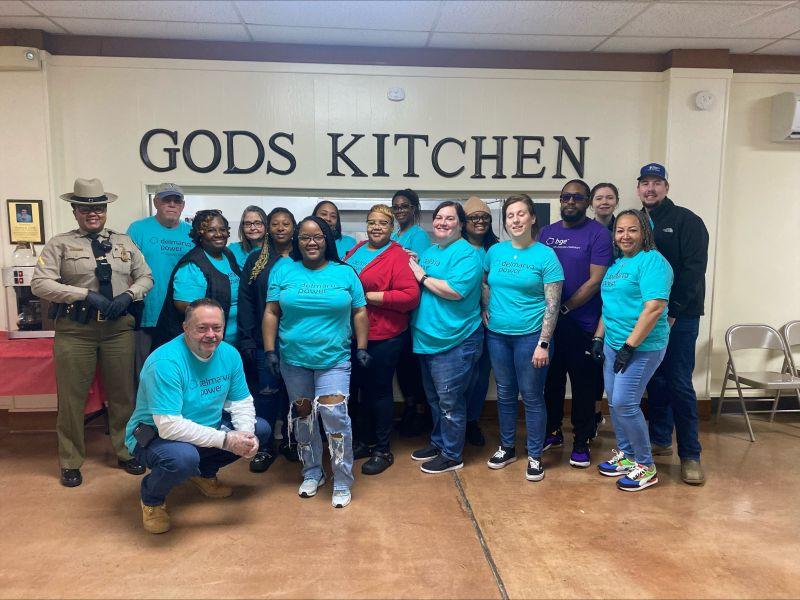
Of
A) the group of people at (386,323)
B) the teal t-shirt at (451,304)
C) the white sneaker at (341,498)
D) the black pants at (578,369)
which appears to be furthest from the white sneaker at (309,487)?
the black pants at (578,369)

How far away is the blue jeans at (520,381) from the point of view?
3084 millimetres

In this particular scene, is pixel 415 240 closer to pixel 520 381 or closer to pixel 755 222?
pixel 520 381

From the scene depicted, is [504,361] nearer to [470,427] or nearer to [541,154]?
[470,427]

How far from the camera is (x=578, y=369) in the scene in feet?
10.9

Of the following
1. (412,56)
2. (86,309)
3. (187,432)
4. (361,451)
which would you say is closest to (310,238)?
(187,432)

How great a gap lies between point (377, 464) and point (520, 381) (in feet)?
3.28

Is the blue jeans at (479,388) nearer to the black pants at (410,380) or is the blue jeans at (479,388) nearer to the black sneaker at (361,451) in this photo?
the black pants at (410,380)

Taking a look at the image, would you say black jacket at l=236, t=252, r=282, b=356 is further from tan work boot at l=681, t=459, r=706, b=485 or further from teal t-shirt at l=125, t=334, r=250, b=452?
tan work boot at l=681, t=459, r=706, b=485

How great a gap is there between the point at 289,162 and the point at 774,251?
4.04 metres

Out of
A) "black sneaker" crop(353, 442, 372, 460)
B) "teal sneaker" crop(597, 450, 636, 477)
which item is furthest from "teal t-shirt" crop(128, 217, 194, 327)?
"teal sneaker" crop(597, 450, 636, 477)

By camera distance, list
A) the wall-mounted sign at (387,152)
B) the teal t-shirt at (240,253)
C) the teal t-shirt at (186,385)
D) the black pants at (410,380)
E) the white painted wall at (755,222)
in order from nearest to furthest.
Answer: the teal t-shirt at (186,385) → the teal t-shirt at (240,253) → the black pants at (410,380) → the wall-mounted sign at (387,152) → the white painted wall at (755,222)

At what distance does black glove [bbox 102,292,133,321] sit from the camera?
3.02 metres

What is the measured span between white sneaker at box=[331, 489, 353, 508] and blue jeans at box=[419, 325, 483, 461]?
27.7 inches

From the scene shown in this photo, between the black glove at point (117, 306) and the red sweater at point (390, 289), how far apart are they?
134 cm
